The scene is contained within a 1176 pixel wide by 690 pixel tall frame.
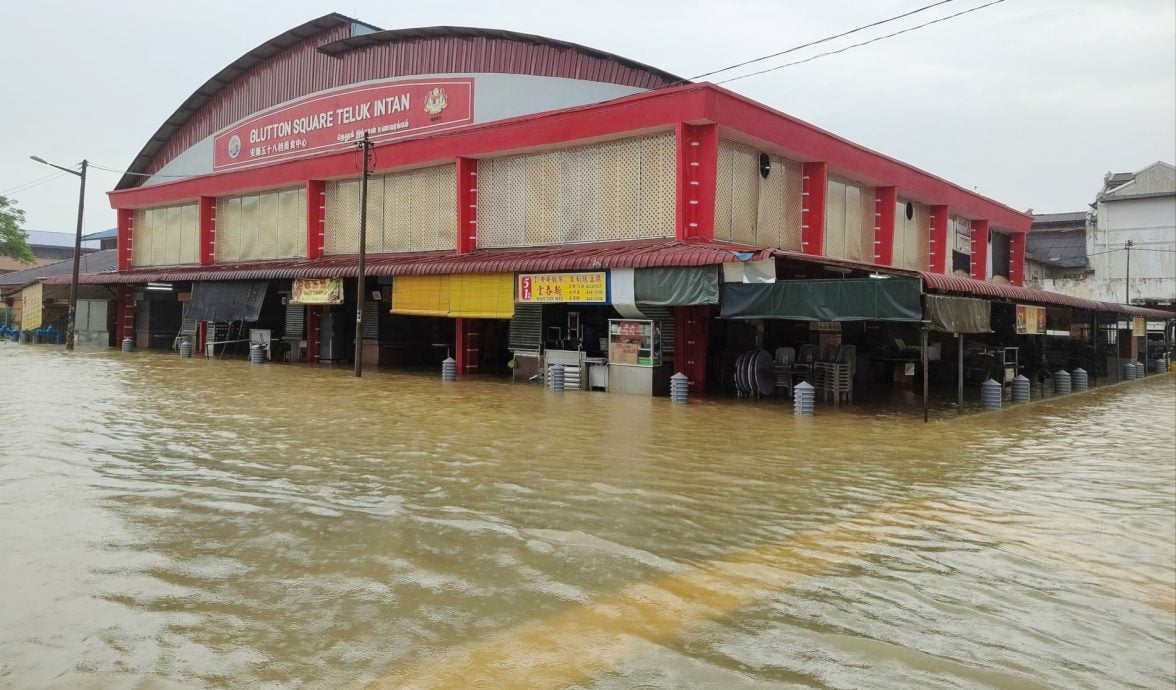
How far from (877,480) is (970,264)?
27306 mm

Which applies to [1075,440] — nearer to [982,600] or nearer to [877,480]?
[877,480]

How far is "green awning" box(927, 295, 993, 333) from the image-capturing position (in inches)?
Answer: 601

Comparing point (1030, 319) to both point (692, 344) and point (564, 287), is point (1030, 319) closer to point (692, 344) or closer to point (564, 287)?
point (692, 344)

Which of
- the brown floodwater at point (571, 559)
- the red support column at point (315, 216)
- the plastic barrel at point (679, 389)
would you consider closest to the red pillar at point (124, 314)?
the red support column at point (315, 216)

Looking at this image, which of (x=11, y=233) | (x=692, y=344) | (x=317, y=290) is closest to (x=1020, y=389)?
(x=692, y=344)

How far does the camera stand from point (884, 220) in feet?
86.1

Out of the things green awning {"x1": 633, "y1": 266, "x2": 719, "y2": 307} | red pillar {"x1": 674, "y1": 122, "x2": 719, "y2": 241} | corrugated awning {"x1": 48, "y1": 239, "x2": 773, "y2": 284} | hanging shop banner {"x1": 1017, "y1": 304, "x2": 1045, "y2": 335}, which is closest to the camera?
green awning {"x1": 633, "y1": 266, "x2": 719, "y2": 307}

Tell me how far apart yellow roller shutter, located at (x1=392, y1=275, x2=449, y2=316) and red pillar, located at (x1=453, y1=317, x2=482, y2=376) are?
125cm

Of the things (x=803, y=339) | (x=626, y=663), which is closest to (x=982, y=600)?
(x=626, y=663)

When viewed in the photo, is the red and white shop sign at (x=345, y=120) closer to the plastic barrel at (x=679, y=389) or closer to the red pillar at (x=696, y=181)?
the red pillar at (x=696, y=181)

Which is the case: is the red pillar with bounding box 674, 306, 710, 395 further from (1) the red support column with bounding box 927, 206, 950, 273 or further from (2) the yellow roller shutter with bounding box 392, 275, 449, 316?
(1) the red support column with bounding box 927, 206, 950, 273

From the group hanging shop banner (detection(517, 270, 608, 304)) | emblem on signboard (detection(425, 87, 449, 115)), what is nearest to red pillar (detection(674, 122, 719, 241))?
hanging shop banner (detection(517, 270, 608, 304))

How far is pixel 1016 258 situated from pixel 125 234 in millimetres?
42712

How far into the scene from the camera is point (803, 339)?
2386 centimetres
